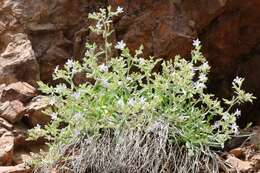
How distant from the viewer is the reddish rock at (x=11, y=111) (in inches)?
101

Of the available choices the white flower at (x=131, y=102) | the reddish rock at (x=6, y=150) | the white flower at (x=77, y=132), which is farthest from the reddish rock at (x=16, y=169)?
the white flower at (x=131, y=102)

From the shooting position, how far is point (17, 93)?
2.63 meters

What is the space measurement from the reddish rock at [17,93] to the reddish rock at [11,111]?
0.04 meters

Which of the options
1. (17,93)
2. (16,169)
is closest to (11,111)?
(17,93)

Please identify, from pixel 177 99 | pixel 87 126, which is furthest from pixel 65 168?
pixel 177 99

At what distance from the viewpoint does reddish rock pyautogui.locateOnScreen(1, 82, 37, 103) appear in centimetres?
262

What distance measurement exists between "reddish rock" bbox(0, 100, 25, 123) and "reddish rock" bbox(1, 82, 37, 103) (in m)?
0.04

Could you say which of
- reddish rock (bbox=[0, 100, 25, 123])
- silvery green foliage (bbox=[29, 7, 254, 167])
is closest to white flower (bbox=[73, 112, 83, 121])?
silvery green foliage (bbox=[29, 7, 254, 167])

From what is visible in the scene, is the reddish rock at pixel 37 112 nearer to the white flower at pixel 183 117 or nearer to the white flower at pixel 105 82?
the white flower at pixel 105 82

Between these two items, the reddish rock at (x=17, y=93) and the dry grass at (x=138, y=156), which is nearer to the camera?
the dry grass at (x=138, y=156)

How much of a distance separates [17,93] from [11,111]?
0.11m

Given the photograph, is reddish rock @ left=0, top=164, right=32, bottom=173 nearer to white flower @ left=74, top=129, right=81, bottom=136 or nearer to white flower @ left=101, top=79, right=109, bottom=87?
white flower @ left=74, top=129, right=81, bottom=136

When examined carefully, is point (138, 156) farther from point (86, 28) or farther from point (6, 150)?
point (86, 28)

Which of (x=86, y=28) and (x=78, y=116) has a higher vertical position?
(x=86, y=28)
